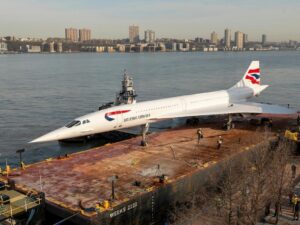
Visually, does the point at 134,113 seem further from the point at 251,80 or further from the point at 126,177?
the point at 251,80

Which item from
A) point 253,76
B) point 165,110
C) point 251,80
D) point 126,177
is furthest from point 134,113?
point 253,76

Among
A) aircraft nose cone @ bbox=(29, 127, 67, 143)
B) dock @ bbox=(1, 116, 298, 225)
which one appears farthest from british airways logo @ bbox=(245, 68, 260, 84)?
aircraft nose cone @ bbox=(29, 127, 67, 143)

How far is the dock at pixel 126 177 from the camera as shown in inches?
845

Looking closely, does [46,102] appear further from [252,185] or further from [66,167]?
[252,185]

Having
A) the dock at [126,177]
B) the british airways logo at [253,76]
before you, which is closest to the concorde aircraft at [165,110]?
the british airways logo at [253,76]

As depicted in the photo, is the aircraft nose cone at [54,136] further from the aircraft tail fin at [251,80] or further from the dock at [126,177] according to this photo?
the aircraft tail fin at [251,80]

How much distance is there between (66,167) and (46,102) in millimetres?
56048

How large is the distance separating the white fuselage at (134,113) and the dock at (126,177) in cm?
212

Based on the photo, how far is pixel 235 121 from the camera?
48.0 meters

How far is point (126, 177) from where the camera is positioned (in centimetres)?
2611

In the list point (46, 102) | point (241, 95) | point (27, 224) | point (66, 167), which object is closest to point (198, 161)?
point (66, 167)

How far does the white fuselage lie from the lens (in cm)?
3266

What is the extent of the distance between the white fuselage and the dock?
2122mm

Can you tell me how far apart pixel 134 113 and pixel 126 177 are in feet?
37.5
